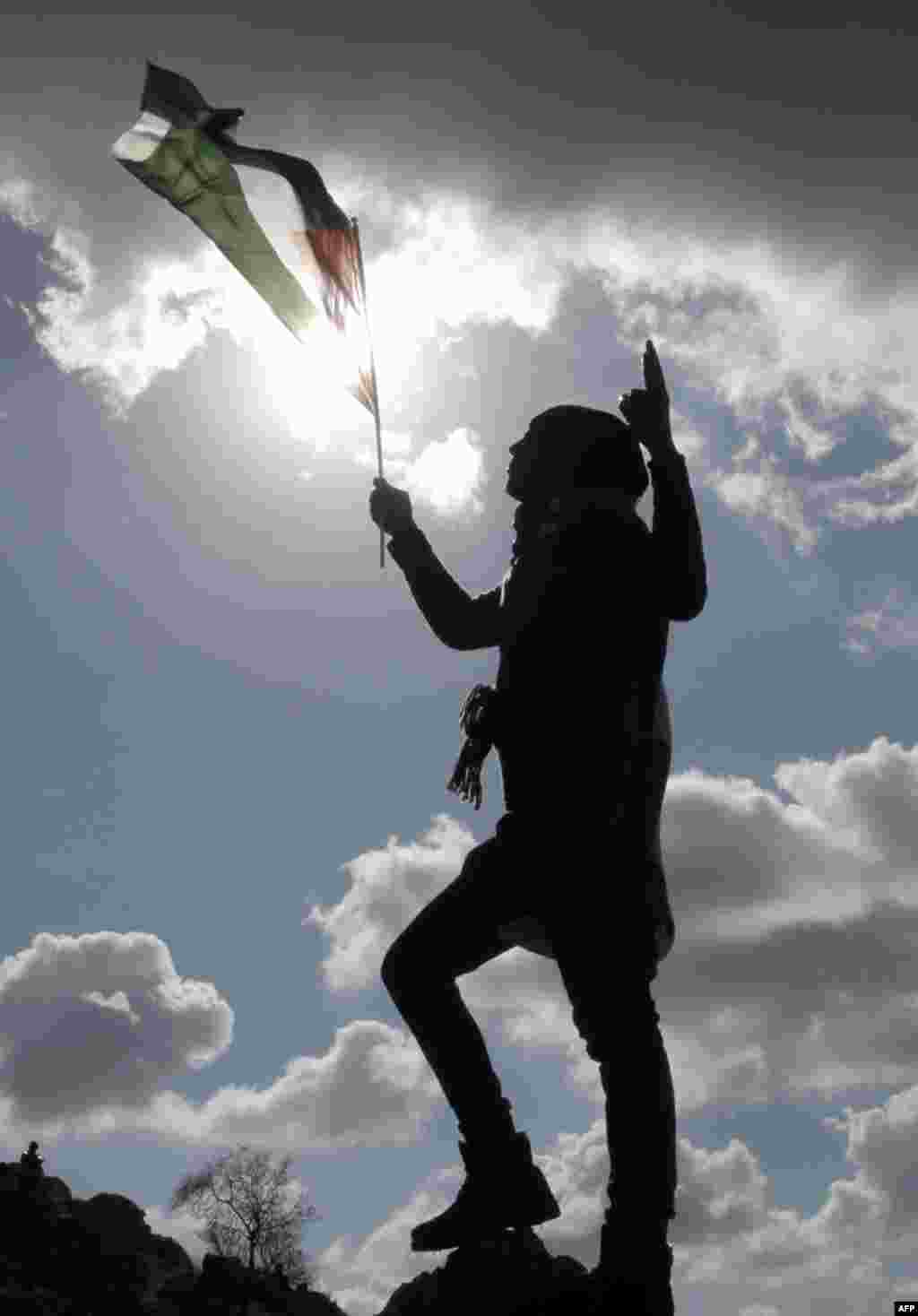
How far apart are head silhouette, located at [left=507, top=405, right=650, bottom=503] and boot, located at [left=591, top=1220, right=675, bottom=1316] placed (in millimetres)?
3053

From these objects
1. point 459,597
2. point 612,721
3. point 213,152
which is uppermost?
point 213,152

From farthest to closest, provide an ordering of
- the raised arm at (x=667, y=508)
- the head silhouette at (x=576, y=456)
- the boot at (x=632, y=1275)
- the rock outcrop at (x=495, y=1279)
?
the head silhouette at (x=576, y=456), the raised arm at (x=667, y=508), the rock outcrop at (x=495, y=1279), the boot at (x=632, y=1275)

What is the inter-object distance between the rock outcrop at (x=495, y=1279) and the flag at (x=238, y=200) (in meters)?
4.05

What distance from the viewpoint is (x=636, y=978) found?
18.7 feet

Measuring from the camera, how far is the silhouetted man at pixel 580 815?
5750mm

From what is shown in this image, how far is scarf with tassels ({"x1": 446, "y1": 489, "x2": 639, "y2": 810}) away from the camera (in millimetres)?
6309

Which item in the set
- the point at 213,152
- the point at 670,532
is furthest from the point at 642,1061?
the point at 213,152

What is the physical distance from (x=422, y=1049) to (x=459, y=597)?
2.13 meters

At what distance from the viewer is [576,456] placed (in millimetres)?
6422

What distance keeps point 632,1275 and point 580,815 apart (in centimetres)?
172

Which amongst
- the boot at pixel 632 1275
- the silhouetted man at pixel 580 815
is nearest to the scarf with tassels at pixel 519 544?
the silhouetted man at pixel 580 815

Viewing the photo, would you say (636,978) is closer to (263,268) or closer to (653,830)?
(653,830)

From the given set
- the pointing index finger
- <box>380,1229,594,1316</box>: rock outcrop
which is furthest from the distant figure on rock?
the pointing index finger

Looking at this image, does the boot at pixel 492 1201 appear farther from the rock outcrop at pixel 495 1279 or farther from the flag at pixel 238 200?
the flag at pixel 238 200
